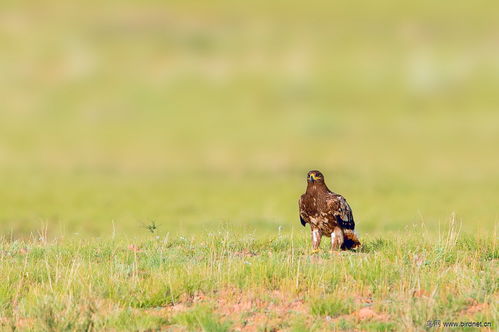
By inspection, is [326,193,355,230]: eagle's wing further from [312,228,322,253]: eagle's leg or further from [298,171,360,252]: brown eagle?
[312,228,322,253]: eagle's leg

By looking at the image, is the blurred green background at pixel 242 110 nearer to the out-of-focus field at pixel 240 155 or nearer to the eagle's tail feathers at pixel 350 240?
the out-of-focus field at pixel 240 155

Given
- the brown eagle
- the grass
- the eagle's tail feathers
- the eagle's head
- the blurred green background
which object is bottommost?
the grass

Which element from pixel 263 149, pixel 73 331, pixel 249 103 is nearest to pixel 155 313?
pixel 73 331

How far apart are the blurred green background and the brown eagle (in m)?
12.6

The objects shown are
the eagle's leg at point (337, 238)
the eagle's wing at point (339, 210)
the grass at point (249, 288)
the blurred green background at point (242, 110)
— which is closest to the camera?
the grass at point (249, 288)

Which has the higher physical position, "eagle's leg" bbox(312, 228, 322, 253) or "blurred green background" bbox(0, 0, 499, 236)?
"blurred green background" bbox(0, 0, 499, 236)

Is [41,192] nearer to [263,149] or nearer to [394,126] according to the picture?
[263,149]

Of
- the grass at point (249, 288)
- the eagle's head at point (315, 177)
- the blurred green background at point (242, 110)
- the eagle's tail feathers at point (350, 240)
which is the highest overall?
the blurred green background at point (242, 110)

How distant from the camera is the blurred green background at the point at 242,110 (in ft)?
112

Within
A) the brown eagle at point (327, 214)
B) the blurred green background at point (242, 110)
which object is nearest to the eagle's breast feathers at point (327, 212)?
the brown eagle at point (327, 214)

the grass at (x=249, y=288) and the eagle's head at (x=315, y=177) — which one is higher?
the eagle's head at (x=315, y=177)

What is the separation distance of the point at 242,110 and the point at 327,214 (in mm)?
42293

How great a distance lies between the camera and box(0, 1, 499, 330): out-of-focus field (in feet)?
36.9

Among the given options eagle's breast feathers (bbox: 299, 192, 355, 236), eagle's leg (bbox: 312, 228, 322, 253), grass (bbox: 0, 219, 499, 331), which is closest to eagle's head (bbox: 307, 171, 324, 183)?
eagle's breast feathers (bbox: 299, 192, 355, 236)
